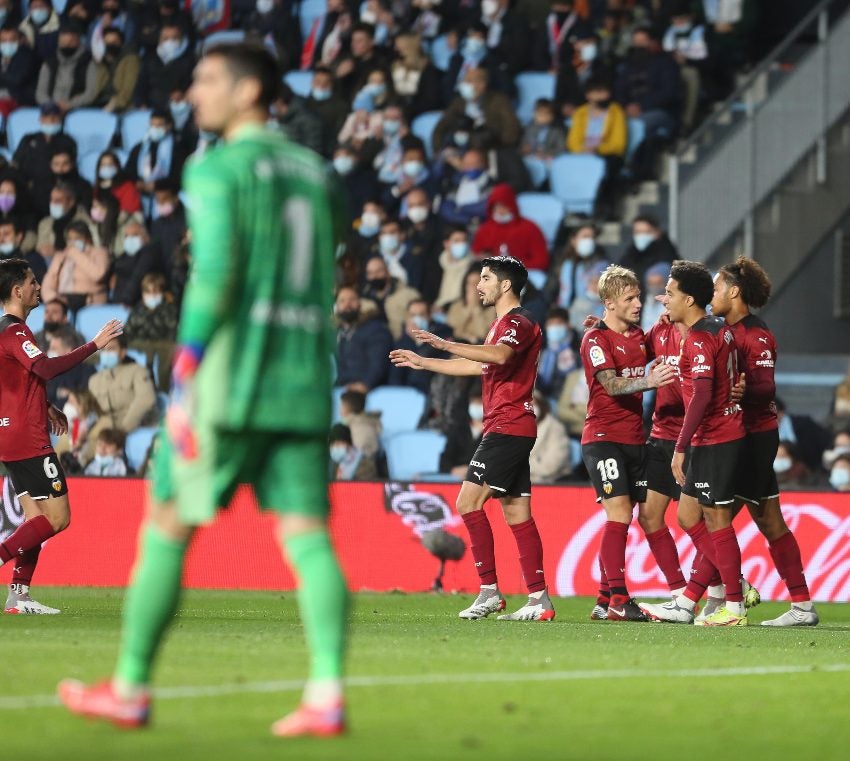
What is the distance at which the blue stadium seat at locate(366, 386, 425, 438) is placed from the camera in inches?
717

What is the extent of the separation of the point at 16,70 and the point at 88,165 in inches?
87.9

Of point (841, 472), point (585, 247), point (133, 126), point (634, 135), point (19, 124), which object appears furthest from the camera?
point (19, 124)

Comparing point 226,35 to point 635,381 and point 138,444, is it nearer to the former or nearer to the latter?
point 138,444

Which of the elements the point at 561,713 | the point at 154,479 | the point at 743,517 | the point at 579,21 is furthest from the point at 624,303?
the point at 579,21

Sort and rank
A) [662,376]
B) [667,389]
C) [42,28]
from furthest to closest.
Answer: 1. [42,28]
2. [667,389]
3. [662,376]

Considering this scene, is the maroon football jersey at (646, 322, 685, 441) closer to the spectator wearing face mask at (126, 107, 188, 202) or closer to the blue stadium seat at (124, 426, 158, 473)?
the blue stadium seat at (124, 426, 158, 473)

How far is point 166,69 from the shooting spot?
Result: 75.0ft

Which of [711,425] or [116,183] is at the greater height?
[116,183]

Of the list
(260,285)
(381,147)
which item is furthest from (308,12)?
(260,285)

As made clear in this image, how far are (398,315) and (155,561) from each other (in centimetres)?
1341

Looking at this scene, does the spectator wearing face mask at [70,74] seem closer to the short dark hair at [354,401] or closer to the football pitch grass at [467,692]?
the short dark hair at [354,401]

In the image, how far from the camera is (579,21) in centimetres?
2162

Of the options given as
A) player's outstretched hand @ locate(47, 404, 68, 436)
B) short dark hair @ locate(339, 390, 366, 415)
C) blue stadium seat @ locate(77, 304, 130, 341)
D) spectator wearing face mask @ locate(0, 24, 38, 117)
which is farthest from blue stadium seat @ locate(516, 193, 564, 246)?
player's outstretched hand @ locate(47, 404, 68, 436)

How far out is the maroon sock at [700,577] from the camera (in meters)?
11.7
